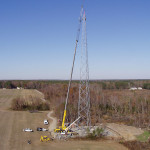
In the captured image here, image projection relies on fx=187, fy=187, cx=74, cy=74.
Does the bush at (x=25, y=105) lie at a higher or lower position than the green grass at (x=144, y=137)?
higher

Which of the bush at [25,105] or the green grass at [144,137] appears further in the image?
the bush at [25,105]

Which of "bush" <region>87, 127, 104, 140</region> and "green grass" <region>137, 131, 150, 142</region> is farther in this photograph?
"green grass" <region>137, 131, 150, 142</region>

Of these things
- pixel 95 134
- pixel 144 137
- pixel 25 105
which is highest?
pixel 25 105

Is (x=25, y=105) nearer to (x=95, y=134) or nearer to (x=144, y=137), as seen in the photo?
(x=95, y=134)

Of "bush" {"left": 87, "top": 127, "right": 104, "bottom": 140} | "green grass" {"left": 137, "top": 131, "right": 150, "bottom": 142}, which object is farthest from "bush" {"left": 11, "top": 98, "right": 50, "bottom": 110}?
"green grass" {"left": 137, "top": 131, "right": 150, "bottom": 142}

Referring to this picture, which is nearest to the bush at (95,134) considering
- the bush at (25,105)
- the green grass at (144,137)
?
the green grass at (144,137)

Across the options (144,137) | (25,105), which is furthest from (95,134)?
(25,105)

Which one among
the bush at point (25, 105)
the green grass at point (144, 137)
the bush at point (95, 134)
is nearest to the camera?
the bush at point (95, 134)

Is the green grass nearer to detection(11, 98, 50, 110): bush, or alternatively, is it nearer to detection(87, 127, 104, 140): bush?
detection(87, 127, 104, 140): bush

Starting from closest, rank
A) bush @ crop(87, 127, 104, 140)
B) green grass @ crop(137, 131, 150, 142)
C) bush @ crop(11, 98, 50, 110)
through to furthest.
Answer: bush @ crop(87, 127, 104, 140), green grass @ crop(137, 131, 150, 142), bush @ crop(11, 98, 50, 110)

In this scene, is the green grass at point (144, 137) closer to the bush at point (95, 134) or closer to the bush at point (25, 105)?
the bush at point (95, 134)

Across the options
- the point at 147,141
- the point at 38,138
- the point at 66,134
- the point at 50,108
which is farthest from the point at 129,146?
the point at 50,108
